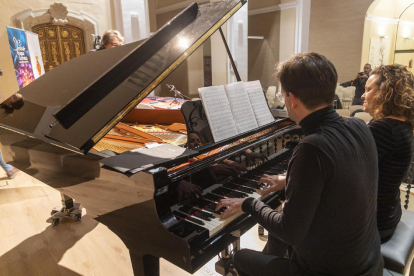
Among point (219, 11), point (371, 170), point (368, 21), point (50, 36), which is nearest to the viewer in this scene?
point (371, 170)

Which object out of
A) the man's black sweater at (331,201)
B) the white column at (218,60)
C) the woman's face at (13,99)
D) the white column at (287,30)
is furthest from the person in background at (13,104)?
the white column at (287,30)

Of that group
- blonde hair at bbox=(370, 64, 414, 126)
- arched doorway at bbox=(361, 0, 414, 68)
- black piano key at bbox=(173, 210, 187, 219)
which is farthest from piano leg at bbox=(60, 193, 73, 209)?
arched doorway at bbox=(361, 0, 414, 68)

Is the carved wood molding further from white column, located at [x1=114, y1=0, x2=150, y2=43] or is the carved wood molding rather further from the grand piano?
the grand piano

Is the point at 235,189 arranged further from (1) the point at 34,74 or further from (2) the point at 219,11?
(1) the point at 34,74

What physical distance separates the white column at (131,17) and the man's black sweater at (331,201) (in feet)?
22.8

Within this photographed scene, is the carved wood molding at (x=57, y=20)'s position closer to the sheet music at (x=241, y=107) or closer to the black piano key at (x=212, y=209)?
the sheet music at (x=241, y=107)

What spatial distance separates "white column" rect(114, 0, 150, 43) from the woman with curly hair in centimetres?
657

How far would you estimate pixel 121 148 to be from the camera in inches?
83.4

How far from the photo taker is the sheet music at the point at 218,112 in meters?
1.85

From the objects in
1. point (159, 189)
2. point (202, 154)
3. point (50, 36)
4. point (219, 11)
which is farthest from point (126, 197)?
point (50, 36)

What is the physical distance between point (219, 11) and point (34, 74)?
16.0 feet

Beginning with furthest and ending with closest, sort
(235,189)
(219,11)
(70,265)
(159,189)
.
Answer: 1. (70,265)
2. (219,11)
3. (235,189)
4. (159,189)

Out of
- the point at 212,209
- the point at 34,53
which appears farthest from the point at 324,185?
the point at 34,53

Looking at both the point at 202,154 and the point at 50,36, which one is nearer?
the point at 202,154
